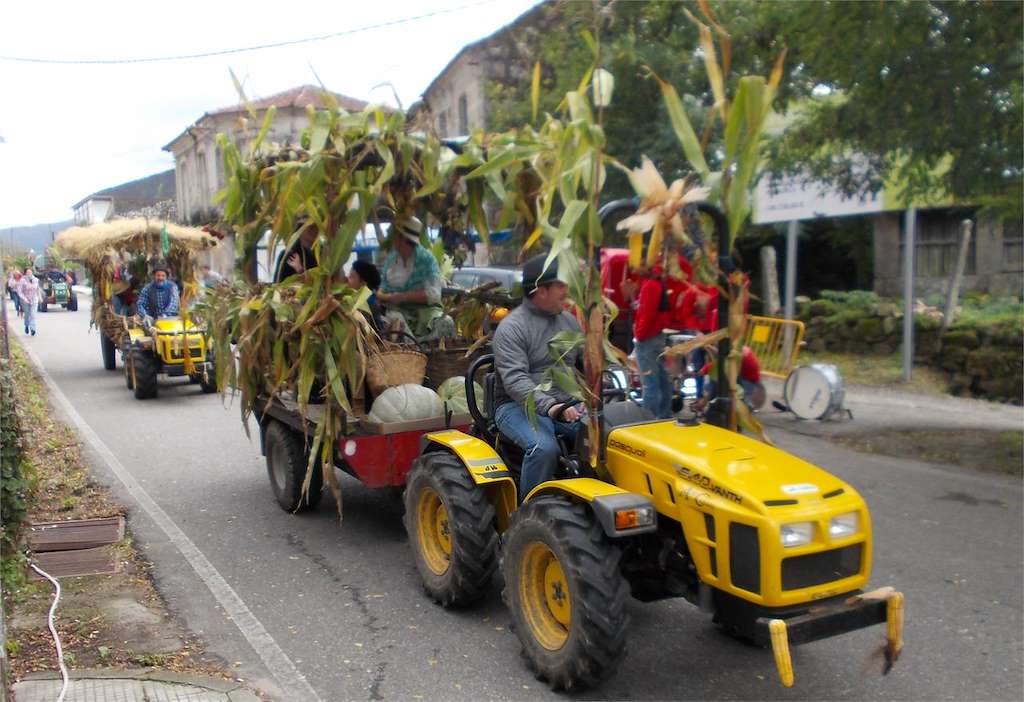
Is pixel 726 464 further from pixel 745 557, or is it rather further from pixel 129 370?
pixel 129 370

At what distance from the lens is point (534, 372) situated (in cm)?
508

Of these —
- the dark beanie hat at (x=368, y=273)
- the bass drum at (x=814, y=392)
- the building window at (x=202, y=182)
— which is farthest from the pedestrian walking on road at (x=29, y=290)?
the bass drum at (x=814, y=392)

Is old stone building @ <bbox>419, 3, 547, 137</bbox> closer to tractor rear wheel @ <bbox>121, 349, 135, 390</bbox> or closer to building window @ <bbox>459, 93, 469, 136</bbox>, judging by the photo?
building window @ <bbox>459, 93, 469, 136</bbox>

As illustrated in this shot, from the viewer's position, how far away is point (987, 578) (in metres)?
5.97

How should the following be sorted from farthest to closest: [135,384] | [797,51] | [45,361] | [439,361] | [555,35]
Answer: [45,361] → [555,35] → [135,384] → [797,51] → [439,361]

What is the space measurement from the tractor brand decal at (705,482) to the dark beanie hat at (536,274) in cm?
144

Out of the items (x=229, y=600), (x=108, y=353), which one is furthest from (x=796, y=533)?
→ (x=108, y=353)

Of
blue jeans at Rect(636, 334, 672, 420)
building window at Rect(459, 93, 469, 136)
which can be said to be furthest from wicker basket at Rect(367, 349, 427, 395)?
building window at Rect(459, 93, 469, 136)

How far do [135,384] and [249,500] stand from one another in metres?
6.51

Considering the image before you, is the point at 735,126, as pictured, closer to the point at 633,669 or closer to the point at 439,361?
the point at 633,669

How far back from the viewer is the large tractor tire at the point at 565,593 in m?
3.89

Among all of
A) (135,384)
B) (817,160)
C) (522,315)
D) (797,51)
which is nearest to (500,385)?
(522,315)

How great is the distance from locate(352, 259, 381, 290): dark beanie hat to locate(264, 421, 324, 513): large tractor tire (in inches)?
53.0

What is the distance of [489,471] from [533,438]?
369mm
